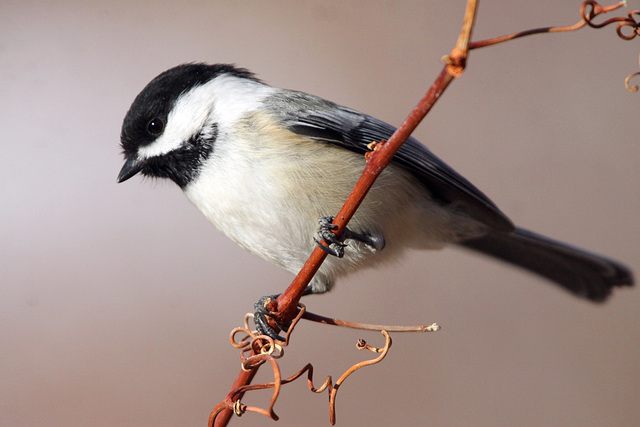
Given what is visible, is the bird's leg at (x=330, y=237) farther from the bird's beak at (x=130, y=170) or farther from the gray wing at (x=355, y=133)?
the bird's beak at (x=130, y=170)

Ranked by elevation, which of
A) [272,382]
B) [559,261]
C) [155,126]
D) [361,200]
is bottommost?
[272,382]

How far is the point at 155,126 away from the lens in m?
1.00

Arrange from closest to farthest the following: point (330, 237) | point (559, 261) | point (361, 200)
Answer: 1. point (361, 200)
2. point (330, 237)
3. point (559, 261)

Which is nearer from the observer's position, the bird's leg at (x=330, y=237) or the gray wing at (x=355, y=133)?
the bird's leg at (x=330, y=237)

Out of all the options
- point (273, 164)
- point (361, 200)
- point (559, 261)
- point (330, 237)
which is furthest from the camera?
point (559, 261)

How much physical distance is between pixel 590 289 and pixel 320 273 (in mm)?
615

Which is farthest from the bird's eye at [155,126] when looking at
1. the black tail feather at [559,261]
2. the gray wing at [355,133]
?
the black tail feather at [559,261]

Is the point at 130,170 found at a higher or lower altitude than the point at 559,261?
lower

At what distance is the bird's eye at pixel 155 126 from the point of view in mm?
994

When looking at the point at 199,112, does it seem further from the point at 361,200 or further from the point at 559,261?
the point at 559,261

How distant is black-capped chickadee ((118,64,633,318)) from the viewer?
93cm

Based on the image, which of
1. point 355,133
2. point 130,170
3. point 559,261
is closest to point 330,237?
point 355,133

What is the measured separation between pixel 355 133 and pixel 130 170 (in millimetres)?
407

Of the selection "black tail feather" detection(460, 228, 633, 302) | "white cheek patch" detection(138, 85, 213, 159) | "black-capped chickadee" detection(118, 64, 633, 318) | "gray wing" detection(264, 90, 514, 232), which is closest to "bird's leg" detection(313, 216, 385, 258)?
"black-capped chickadee" detection(118, 64, 633, 318)
